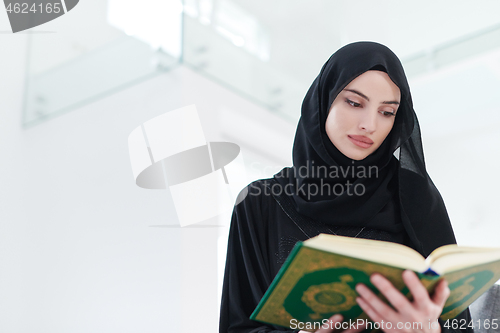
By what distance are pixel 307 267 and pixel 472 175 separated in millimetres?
2278

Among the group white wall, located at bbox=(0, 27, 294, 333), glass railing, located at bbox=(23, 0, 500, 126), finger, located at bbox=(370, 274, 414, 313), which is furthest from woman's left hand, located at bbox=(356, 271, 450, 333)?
glass railing, located at bbox=(23, 0, 500, 126)

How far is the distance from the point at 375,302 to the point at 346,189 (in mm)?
475

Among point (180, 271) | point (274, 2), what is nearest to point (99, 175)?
point (180, 271)

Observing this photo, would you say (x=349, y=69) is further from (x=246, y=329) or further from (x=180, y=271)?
(x=180, y=271)

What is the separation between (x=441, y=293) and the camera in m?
0.58

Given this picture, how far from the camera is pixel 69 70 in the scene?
105 inches

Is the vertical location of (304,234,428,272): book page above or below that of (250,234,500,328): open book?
above

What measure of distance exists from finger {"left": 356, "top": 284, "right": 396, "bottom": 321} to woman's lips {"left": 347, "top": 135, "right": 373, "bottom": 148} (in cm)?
45

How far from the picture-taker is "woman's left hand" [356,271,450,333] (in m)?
0.56

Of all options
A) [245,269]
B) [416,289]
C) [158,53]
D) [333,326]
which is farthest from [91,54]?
[416,289]

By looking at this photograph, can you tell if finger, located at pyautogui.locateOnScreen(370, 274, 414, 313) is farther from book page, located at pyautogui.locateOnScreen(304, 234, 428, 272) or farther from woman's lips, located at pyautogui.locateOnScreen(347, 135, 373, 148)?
woman's lips, located at pyautogui.locateOnScreen(347, 135, 373, 148)

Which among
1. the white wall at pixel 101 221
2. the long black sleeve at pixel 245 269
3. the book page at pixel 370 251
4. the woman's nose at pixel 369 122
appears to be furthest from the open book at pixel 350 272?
the white wall at pixel 101 221

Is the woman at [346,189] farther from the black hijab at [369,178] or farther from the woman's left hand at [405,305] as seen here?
the woman's left hand at [405,305]

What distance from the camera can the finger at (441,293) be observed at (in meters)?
0.57
